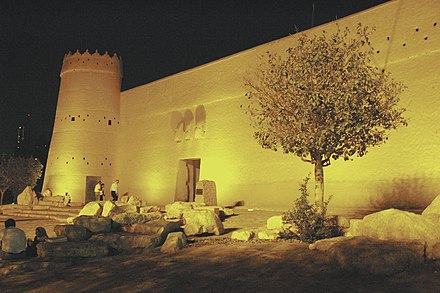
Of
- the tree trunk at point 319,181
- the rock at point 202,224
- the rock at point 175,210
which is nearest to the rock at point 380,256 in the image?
the tree trunk at point 319,181

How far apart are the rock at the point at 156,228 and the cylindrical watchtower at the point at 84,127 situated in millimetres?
17214

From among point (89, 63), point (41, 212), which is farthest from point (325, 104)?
point (89, 63)

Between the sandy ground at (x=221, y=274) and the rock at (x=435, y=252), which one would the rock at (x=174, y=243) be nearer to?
the sandy ground at (x=221, y=274)

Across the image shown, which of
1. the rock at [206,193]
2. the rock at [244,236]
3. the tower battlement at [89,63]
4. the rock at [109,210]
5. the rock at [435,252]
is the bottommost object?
the rock at [244,236]

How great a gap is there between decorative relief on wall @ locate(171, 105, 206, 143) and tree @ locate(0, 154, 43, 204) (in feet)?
56.1

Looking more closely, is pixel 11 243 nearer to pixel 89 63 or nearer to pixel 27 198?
pixel 27 198

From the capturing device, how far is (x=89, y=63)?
2883 cm

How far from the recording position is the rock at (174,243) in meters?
9.19

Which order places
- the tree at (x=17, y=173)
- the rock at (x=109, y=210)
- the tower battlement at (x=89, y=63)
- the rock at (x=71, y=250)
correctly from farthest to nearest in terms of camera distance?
1. the tree at (x=17, y=173)
2. the tower battlement at (x=89, y=63)
3. the rock at (x=109, y=210)
4. the rock at (x=71, y=250)

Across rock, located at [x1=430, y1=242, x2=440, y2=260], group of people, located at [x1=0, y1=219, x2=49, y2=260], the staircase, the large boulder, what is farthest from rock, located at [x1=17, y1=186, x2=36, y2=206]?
rock, located at [x1=430, y1=242, x2=440, y2=260]

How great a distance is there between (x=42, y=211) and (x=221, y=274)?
16515 millimetres

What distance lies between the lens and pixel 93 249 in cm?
954

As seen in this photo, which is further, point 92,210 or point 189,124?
point 189,124

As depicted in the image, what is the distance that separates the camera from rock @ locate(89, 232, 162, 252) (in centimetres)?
1008
